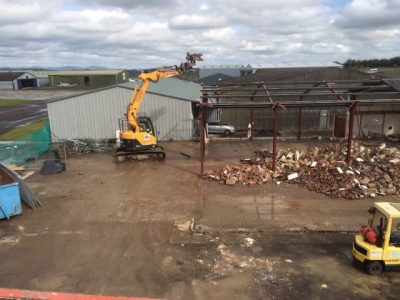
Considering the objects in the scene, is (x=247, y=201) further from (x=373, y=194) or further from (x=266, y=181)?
(x=373, y=194)

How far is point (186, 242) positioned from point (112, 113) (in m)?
19.0

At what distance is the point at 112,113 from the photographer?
97.5ft

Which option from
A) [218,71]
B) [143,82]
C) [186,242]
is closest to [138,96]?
[143,82]

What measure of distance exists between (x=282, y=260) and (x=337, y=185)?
7299 millimetres

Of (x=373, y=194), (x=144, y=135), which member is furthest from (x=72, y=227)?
(x=373, y=194)

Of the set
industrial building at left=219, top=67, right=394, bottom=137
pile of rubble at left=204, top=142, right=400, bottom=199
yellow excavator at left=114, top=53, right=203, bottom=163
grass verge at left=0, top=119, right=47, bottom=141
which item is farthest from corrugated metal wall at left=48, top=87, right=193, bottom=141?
pile of rubble at left=204, top=142, right=400, bottom=199

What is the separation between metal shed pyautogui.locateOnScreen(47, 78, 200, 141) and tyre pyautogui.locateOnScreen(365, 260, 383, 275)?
67.3 feet

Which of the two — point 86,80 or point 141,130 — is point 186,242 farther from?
point 86,80

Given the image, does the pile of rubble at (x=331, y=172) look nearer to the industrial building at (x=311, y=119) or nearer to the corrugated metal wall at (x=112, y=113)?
the industrial building at (x=311, y=119)

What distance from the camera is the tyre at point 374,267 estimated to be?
34.1ft

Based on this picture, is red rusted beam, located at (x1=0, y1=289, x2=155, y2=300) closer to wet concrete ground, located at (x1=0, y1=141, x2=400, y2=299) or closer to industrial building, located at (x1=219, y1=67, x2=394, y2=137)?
wet concrete ground, located at (x1=0, y1=141, x2=400, y2=299)

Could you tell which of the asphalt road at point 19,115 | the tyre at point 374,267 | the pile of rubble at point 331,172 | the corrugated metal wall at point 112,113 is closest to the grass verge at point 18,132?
the asphalt road at point 19,115

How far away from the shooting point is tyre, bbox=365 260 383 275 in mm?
10398

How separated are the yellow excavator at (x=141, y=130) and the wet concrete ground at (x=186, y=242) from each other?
4105 mm
